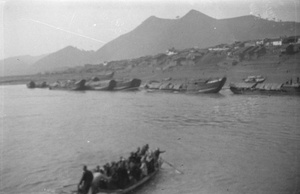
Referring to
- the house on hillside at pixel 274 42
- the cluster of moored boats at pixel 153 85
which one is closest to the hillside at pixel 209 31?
the house on hillside at pixel 274 42

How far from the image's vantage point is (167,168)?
1884 centimetres

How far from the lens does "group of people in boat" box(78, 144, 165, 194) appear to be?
43.7 ft

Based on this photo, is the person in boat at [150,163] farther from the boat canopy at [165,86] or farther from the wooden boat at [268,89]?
the boat canopy at [165,86]

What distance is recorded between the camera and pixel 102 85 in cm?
7581

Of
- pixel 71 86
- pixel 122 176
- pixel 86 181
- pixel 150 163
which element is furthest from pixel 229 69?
pixel 86 181

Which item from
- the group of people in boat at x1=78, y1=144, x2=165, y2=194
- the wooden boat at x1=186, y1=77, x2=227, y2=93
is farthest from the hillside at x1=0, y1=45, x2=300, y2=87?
the group of people in boat at x1=78, y1=144, x2=165, y2=194

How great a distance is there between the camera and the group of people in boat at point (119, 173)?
13.3 m

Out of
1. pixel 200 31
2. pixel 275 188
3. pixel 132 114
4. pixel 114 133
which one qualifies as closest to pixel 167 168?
pixel 275 188

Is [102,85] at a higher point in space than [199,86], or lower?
lower

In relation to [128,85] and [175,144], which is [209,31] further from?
[175,144]

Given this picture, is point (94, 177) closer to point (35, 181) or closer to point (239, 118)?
point (35, 181)

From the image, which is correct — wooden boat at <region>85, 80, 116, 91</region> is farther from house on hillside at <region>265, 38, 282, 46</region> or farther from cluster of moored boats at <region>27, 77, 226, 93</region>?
house on hillside at <region>265, 38, 282, 46</region>

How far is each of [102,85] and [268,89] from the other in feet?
133

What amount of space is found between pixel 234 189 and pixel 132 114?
2392 centimetres
